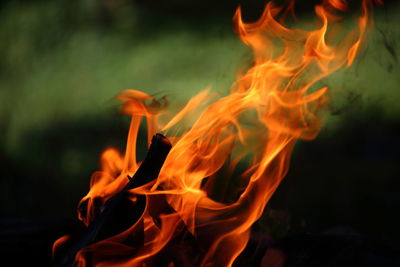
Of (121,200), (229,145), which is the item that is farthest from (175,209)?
(229,145)

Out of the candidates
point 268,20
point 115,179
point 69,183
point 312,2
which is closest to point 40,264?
point 115,179

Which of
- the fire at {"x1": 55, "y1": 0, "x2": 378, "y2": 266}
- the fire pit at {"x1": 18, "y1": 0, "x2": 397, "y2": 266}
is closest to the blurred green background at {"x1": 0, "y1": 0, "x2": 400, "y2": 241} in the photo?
the fire at {"x1": 55, "y1": 0, "x2": 378, "y2": 266}

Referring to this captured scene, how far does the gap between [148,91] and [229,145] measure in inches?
34.4

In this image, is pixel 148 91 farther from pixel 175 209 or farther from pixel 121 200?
pixel 121 200

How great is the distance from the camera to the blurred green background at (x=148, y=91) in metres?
2.91

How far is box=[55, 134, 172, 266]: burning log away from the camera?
A: 1.58 meters

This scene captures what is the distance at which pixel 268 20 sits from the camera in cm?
312

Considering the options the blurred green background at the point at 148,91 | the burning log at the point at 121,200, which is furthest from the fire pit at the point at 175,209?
the blurred green background at the point at 148,91

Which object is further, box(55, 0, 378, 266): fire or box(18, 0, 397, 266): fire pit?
box(55, 0, 378, 266): fire

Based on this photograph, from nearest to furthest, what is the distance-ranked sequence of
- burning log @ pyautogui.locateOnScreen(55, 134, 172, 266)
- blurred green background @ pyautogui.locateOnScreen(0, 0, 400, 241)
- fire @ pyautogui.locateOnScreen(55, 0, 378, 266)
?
burning log @ pyautogui.locateOnScreen(55, 134, 172, 266) < fire @ pyautogui.locateOnScreen(55, 0, 378, 266) < blurred green background @ pyautogui.locateOnScreen(0, 0, 400, 241)

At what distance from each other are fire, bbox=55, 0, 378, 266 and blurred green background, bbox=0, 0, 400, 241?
0.38ft

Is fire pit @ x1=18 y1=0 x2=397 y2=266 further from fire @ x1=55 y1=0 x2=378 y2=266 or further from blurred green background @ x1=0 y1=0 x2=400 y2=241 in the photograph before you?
blurred green background @ x1=0 y1=0 x2=400 y2=241

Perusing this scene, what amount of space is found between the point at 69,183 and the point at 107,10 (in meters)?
1.34

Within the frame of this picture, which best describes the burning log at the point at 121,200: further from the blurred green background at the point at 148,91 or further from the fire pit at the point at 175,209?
the blurred green background at the point at 148,91
